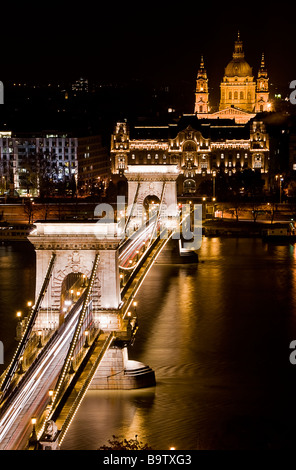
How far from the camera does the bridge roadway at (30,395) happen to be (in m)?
9.61

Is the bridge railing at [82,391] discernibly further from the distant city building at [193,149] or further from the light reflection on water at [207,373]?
the distant city building at [193,149]

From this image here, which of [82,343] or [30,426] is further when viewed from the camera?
[82,343]

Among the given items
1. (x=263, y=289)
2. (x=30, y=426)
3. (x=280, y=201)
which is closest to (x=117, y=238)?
(x=30, y=426)

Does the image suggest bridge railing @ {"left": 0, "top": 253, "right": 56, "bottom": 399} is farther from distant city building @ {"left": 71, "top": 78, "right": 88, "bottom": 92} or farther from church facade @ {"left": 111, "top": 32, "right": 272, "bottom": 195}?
distant city building @ {"left": 71, "top": 78, "right": 88, "bottom": 92}

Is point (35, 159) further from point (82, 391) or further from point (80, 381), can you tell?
point (82, 391)

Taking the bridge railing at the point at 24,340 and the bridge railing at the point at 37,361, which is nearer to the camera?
the bridge railing at the point at 37,361

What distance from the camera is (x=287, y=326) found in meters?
20.0

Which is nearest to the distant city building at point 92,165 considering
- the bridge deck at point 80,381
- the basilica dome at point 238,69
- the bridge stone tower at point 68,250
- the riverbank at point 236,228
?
the riverbank at point 236,228

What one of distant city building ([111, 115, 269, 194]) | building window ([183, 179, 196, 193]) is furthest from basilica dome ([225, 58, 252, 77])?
building window ([183, 179, 196, 193])

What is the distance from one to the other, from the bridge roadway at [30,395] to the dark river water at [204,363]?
0.96 meters

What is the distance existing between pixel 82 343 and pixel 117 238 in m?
2.14

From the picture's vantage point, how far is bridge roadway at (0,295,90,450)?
9.61 m
